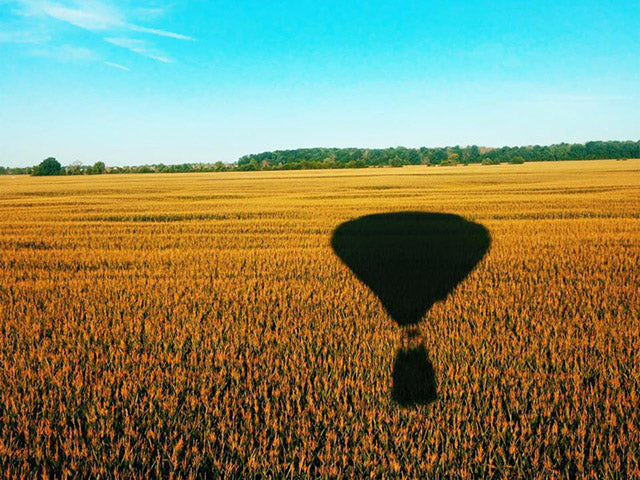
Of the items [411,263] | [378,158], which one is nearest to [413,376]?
[411,263]

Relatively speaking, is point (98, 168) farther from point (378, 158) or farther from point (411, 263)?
point (411, 263)

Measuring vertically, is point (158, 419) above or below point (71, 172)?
below

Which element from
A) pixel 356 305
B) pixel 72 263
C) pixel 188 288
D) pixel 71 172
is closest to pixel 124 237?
pixel 72 263

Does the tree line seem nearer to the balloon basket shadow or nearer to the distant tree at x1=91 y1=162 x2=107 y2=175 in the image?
the distant tree at x1=91 y1=162 x2=107 y2=175

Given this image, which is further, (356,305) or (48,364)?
(356,305)

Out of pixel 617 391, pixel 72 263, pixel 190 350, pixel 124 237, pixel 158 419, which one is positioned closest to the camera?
pixel 158 419

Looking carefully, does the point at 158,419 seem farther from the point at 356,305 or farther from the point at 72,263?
the point at 72,263

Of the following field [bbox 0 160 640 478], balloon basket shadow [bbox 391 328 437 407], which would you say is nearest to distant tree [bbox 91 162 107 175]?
field [bbox 0 160 640 478]

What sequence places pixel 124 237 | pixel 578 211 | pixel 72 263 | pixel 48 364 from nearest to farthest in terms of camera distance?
pixel 48 364, pixel 72 263, pixel 124 237, pixel 578 211
